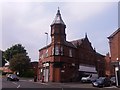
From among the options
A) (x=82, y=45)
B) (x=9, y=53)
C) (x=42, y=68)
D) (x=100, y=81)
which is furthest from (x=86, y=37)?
(x=9, y=53)

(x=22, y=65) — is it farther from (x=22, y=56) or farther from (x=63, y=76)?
(x=63, y=76)

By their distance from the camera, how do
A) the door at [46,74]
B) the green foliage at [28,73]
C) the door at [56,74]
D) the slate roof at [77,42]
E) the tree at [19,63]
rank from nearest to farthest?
the door at [56,74] < the door at [46,74] < the slate roof at [77,42] < the tree at [19,63] < the green foliage at [28,73]

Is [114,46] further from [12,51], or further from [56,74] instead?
[12,51]

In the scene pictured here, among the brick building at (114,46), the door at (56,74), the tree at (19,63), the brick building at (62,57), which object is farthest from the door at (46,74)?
the tree at (19,63)

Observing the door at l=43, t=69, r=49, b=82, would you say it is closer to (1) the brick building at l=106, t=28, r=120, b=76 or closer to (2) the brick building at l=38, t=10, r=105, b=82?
(2) the brick building at l=38, t=10, r=105, b=82

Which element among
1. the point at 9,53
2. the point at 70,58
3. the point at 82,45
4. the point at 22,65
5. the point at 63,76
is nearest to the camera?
the point at 63,76

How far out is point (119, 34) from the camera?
1560 inches

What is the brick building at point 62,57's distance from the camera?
53.0 metres

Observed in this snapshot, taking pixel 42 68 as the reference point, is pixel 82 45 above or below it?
above

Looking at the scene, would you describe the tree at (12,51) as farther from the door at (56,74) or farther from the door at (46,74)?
the door at (56,74)

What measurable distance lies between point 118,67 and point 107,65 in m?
42.6

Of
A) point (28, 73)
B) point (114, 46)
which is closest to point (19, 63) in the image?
point (28, 73)

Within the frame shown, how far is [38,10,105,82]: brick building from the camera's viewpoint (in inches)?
2088

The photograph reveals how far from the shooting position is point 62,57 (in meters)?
54.0
